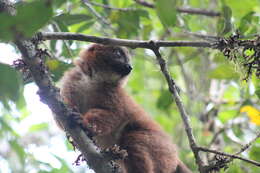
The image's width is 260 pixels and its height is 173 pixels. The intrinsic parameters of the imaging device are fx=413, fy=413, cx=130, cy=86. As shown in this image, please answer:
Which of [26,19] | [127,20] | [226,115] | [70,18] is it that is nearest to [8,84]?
[26,19]

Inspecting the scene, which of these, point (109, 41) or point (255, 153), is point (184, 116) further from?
point (255, 153)

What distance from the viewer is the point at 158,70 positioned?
4484 mm

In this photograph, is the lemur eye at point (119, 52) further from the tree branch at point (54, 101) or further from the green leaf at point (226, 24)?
the tree branch at point (54, 101)

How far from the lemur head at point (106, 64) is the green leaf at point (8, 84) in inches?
174

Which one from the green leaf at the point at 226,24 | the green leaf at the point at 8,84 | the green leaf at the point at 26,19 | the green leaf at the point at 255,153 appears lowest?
the green leaf at the point at 8,84

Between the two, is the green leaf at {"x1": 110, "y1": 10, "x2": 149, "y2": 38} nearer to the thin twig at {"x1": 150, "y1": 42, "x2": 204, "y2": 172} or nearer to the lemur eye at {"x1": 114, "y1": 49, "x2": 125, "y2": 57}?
the lemur eye at {"x1": 114, "y1": 49, "x2": 125, "y2": 57}

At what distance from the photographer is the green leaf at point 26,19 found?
70.0 inches

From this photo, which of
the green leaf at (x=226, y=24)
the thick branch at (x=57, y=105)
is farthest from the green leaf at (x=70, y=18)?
the green leaf at (x=226, y=24)

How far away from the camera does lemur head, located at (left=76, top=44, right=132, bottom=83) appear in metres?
6.49

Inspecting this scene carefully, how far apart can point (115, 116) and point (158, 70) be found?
1495 millimetres

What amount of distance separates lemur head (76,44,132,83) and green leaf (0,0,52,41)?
4.55 m

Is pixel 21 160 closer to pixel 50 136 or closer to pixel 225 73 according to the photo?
pixel 225 73

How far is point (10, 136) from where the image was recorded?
246 cm

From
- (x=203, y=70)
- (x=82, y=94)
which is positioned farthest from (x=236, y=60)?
(x=203, y=70)
